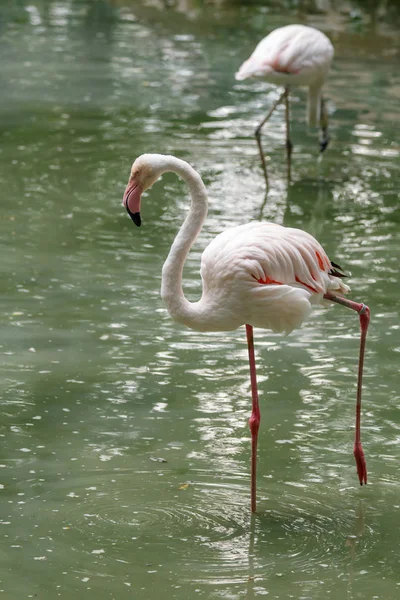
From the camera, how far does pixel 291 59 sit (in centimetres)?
934

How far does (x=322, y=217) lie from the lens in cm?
866

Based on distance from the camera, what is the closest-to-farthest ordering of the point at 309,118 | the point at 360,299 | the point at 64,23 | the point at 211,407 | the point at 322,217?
the point at 211,407, the point at 360,299, the point at 322,217, the point at 309,118, the point at 64,23

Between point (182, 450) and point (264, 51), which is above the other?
point (264, 51)

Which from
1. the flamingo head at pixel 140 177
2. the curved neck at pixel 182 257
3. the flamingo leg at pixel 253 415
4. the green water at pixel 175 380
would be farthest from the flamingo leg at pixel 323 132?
the flamingo head at pixel 140 177

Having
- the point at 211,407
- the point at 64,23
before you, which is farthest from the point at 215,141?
the point at 64,23

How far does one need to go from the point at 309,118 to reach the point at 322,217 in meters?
1.94

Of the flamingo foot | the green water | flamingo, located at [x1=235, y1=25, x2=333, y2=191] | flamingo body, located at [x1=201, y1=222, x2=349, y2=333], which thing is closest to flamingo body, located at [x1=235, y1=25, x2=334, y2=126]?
flamingo, located at [x1=235, y1=25, x2=333, y2=191]

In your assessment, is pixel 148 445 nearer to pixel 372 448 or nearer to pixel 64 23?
pixel 372 448

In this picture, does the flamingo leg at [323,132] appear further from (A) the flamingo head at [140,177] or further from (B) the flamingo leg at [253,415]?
(A) the flamingo head at [140,177]

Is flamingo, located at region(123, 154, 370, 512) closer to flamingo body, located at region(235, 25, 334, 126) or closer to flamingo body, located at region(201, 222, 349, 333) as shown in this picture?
flamingo body, located at region(201, 222, 349, 333)

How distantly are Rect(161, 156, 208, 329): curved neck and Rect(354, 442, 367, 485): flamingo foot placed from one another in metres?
0.82

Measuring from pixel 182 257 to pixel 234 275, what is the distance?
22 cm

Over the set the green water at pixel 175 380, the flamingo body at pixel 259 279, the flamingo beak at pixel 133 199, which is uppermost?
the flamingo beak at pixel 133 199

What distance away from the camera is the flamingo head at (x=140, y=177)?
4.27m
